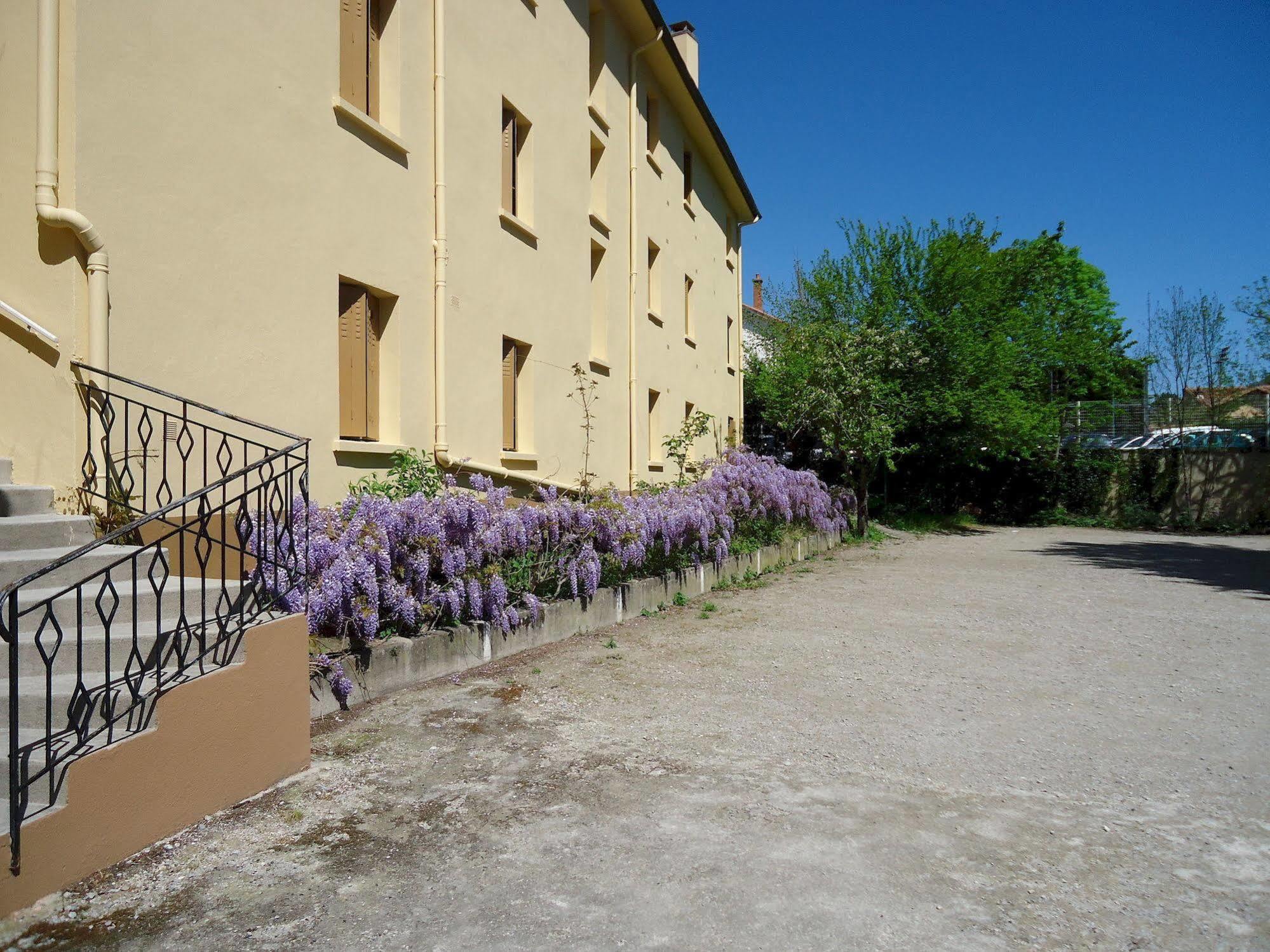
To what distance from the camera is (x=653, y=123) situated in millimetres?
15844

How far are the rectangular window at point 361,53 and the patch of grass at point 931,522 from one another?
Result: 1726cm

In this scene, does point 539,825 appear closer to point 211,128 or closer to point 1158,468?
point 211,128

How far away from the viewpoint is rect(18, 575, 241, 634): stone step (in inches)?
150

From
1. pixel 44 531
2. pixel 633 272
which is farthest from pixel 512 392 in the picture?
pixel 44 531

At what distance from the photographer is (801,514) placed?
1686cm

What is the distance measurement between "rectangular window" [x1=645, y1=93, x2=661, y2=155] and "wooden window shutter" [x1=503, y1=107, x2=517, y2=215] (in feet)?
18.6

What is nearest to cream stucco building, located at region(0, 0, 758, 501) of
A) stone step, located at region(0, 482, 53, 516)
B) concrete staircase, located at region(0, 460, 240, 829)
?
stone step, located at region(0, 482, 53, 516)

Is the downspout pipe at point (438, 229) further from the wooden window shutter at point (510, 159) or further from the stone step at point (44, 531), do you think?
the stone step at point (44, 531)

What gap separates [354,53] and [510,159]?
305cm

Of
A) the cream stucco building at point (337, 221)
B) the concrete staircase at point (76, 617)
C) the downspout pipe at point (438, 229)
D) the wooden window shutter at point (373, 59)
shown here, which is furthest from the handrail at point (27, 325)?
the wooden window shutter at point (373, 59)

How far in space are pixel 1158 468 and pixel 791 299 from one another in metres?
12.0

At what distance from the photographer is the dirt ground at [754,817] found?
9.81ft

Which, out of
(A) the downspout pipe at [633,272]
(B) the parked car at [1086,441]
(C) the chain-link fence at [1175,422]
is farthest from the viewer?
(B) the parked car at [1086,441]

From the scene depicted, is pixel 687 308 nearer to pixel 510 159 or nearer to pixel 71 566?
pixel 510 159
